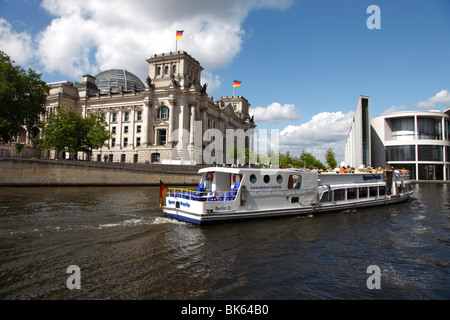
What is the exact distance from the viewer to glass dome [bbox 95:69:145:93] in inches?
3314

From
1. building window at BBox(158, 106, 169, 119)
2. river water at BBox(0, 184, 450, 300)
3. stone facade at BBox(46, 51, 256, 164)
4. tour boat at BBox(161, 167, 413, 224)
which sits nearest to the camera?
river water at BBox(0, 184, 450, 300)

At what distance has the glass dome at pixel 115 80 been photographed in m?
84.2

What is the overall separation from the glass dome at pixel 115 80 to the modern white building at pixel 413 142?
70771mm

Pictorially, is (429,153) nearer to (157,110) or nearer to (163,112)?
(163,112)

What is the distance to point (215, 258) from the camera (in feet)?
34.7

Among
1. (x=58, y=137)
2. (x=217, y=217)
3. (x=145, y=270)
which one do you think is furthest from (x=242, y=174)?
(x=58, y=137)

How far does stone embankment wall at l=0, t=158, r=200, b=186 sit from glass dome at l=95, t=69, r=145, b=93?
156 ft

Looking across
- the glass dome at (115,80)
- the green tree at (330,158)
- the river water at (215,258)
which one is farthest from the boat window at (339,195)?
the green tree at (330,158)

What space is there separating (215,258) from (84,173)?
37896mm

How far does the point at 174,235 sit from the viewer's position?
44.4 feet

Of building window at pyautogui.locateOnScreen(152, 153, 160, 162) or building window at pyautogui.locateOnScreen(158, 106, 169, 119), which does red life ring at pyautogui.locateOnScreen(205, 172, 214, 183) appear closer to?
building window at pyautogui.locateOnScreen(152, 153, 160, 162)

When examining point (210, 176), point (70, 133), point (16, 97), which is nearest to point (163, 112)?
point (70, 133)
